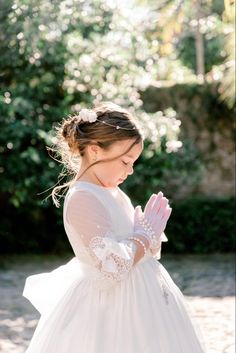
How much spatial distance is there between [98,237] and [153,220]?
0.71 ft

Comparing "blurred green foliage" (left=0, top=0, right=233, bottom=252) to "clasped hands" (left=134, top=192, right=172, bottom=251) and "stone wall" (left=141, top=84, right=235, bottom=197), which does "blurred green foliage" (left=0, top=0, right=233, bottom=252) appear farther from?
"clasped hands" (left=134, top=192, right=172, bottom=251)

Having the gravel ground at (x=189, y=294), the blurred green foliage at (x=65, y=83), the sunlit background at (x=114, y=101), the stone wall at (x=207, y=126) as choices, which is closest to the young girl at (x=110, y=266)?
the gravel ground at (x=189, y=294)

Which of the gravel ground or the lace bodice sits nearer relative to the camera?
the lace bodice

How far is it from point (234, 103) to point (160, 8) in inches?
147

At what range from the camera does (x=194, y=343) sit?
2275 millimetres

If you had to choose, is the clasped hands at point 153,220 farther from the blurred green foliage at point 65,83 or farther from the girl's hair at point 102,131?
the blurred green foliage at point 65,83

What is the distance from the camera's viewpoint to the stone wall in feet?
28.0

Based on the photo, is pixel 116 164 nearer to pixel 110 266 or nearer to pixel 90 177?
pixel 90 177

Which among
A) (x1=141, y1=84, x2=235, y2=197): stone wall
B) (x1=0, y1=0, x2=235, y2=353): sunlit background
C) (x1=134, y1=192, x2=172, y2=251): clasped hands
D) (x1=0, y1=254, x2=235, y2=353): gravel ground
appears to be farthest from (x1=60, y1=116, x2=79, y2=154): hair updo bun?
(x1=141, y1=84, x2=235, y2=197): stone wall

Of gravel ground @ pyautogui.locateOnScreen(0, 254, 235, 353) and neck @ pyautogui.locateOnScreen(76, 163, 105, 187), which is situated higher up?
neck @ pyautogui.locateOnScreen(76, 163, 105, 187)

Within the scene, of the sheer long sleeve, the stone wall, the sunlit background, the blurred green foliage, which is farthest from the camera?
the stone wall

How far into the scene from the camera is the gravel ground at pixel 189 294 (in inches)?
169

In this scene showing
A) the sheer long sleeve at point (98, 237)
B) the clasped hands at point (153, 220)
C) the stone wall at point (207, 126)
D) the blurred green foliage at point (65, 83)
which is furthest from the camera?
the stone wall at point (207, 126)

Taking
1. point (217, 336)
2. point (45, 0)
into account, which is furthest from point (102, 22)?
point (217, 336)
